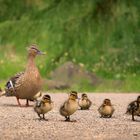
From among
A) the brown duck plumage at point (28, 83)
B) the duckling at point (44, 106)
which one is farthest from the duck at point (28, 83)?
the duckling at point (44, 106)

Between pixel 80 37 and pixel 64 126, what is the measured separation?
1643 centimetres

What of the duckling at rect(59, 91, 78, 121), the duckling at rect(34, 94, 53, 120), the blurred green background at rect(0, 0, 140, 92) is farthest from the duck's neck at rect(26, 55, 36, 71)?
the blurred green background at rect(0, 0, 140, 92)

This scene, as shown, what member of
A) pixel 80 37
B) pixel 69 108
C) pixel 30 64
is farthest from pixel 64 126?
pixel 80 37

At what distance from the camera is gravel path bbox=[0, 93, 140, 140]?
11125mm

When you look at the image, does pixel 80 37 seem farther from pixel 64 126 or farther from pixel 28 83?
pixel 64 126

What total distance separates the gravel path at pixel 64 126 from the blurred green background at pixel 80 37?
11438 millimetres

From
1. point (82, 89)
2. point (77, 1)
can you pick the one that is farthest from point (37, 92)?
point (77, 1)

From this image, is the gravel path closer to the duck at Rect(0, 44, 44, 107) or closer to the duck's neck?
the duck at Rect(0, 44, 44, 107)

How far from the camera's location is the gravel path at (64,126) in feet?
36.5

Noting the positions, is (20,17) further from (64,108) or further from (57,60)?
(64,108)

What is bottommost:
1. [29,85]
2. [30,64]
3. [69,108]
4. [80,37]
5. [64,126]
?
[64,126]

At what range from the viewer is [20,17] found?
32.4 meters

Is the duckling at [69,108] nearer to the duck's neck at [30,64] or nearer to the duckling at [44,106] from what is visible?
the duckling at [44,106]

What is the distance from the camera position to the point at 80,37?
28609 millimetres
